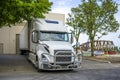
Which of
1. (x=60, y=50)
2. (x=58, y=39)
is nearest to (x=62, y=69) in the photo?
(x=60, y=50)

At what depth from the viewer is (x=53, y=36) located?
23953 mm

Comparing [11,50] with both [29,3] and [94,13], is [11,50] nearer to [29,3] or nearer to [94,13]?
[94,13]

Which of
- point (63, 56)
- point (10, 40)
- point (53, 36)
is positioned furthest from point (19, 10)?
point (10, 40)

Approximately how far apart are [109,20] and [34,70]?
21.2m

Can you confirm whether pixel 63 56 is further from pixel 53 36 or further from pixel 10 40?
pixel 10 40

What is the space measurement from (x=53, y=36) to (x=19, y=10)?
11.0 ft

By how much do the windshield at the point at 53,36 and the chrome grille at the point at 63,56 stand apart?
1848 millimetres

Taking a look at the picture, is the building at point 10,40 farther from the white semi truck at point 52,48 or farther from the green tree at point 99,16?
the white semi truck at point 52,48

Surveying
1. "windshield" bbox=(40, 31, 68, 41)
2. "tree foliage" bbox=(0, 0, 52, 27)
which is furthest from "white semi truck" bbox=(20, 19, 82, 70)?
"tree foliage" bbox=(0, 0, 52, 27)

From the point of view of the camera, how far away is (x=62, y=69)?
22.2 metres

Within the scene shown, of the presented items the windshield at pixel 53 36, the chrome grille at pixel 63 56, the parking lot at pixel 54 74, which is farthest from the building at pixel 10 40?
the chrome grille at pixel 63 56

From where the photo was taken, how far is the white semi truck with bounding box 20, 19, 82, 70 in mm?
22016

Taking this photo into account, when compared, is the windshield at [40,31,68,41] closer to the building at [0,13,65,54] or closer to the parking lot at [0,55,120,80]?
the parking lot at [0,55,120,80]

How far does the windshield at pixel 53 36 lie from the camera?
23652 millimetres
